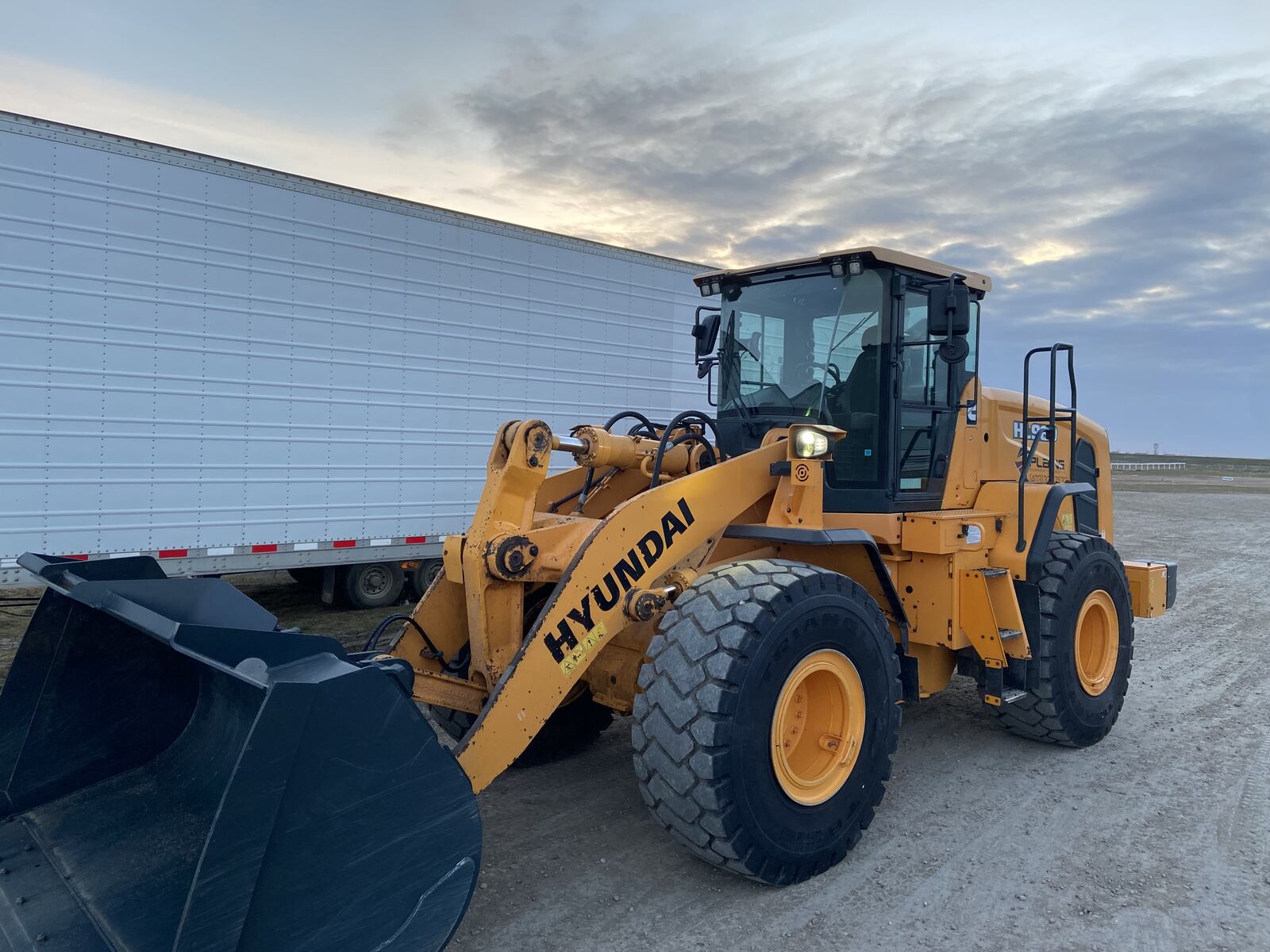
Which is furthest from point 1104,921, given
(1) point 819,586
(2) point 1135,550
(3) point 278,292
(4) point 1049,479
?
(2) point 1135,550

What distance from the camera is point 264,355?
746cm

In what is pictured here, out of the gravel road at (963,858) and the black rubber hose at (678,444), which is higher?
the black rubber hose at (678,444)

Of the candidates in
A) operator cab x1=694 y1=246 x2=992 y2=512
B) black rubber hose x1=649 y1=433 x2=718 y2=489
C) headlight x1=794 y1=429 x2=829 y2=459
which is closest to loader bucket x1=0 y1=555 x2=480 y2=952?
black rubber hose x1=649 y1=433 x2=718 y2=489

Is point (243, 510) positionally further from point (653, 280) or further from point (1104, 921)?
point (1104, 921)

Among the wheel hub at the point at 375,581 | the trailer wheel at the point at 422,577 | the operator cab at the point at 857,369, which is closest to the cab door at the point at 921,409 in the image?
the operator cab at the point at 857,369

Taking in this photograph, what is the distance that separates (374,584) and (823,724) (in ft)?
20.3

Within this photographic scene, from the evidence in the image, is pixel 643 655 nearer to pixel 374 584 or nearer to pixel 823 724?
pixel 823 724

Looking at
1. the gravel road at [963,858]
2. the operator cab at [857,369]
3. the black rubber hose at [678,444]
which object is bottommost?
the gravel road at [963,858]

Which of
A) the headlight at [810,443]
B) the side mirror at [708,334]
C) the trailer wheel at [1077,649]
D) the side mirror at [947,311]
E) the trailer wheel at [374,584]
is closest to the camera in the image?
the headlight at [810,443]

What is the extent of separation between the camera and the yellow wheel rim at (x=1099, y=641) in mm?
5922

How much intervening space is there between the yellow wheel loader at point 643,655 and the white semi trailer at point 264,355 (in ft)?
11.2

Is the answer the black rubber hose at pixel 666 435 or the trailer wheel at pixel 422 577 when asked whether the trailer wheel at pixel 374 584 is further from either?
the black rubber hose at pixel 666 435

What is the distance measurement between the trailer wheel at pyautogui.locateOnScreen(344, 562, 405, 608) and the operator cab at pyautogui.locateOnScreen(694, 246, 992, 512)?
16.6 ft

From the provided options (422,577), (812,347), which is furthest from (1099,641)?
(422,577)
